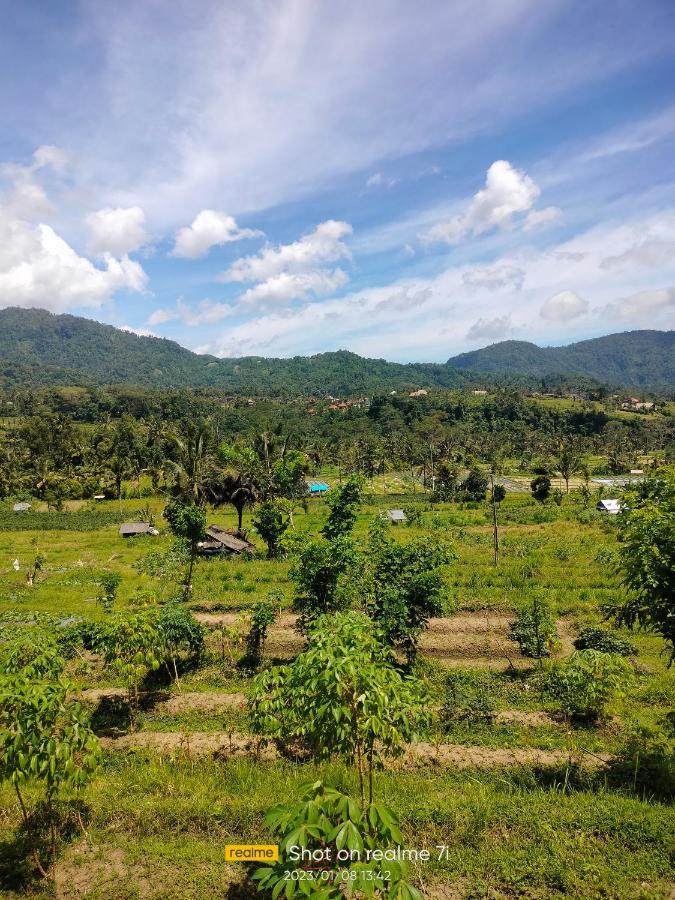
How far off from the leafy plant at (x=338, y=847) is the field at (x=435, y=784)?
2.28 metres

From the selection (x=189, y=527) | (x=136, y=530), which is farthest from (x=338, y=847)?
(x=136, y=530)

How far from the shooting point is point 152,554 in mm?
32594

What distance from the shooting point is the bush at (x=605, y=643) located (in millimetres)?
14078

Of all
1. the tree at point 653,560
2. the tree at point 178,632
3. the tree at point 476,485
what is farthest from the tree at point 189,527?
the tree at point 476,485

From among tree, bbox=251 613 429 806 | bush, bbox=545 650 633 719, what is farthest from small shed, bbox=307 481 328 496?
tree, bbox=251 613 429 806

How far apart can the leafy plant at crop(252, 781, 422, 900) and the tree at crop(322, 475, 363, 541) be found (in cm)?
1225

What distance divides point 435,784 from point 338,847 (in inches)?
247

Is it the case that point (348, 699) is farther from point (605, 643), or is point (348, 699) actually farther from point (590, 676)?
point (605, 643)

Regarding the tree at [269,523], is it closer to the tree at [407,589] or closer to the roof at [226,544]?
the roof at [226,544]

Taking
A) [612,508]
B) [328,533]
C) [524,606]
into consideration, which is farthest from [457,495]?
[328,533]

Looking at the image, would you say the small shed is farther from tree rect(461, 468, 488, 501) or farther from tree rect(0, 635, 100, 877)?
tree rect(0, 635, 100, 877)

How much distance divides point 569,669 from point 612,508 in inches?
2126

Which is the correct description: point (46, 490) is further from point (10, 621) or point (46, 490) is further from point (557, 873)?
point (557, 873)

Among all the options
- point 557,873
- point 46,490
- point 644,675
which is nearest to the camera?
point 557,873
